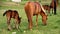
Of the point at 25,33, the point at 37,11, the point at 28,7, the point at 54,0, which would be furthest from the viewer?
the point at 54,0

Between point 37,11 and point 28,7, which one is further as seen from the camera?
point 37,11

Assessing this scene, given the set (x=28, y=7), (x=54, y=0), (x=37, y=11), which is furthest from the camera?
(x=54, y=0)

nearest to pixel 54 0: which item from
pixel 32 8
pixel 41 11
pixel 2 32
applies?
pixel 41 11

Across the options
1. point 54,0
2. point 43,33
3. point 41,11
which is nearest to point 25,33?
point 43,33

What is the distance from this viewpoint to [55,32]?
33.0 ft

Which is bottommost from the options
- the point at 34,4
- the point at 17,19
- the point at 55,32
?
the point at 55,32

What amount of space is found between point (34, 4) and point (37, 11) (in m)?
0.51

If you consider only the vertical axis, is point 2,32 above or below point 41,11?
below

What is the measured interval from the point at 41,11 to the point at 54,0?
22.5 ft

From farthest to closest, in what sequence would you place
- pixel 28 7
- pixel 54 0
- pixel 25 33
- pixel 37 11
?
pixel 54 0, pixel 37 11, pixel 28 7, pixel 25 33

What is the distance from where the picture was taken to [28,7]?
10.4 meters

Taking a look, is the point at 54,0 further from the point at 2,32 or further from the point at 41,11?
the point at 2,32

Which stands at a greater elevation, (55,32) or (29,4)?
(29,4)

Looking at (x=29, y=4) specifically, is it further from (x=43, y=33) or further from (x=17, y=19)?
(x=43, y=33)
